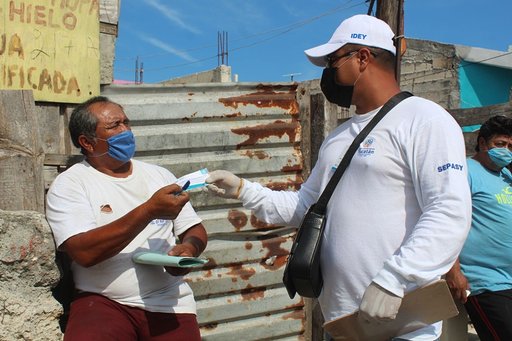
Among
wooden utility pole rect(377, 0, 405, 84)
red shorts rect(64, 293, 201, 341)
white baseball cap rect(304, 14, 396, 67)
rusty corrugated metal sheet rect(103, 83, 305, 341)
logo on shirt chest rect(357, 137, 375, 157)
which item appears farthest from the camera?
wooden utility pole rect(377, 0, 405, 84)

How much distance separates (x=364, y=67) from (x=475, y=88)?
13.4 m

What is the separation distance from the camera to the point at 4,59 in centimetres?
311

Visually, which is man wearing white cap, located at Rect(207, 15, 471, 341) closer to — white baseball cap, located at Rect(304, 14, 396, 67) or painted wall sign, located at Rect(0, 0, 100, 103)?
white baseball cap, located at Rect(304, 14, 396, 67)

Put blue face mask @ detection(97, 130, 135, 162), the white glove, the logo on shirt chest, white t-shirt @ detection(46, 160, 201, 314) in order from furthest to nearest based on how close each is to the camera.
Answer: blue face mask @ detection(97, 130, 135, 162), white t-shirt @ detection(46, 160, 201, 314), the logo on shirt chest, the white glove

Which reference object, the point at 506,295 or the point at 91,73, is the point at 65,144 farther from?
the point at 506,295

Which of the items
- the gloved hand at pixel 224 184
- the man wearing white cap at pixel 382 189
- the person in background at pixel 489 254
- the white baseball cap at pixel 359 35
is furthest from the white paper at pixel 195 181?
the person in background at pixel 489 254

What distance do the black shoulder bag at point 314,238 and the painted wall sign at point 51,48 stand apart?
1.81 meters

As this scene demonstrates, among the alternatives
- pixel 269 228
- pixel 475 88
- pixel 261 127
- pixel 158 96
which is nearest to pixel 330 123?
pixel 261 127

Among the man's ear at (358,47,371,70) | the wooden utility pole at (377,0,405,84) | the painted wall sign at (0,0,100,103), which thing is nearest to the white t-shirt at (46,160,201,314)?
the painted wall sign at (0,0,100,103)

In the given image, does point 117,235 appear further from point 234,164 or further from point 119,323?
point 234,164

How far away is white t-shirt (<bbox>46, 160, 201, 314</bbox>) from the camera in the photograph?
107 inches

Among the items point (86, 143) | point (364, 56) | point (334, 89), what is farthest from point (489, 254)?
point (86, 143)

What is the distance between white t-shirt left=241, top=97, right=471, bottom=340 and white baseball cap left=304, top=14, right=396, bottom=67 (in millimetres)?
280

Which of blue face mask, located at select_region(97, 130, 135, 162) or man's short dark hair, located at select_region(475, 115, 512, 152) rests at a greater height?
man's short dark hair, located at select_region(475, 115, 512, 152)
